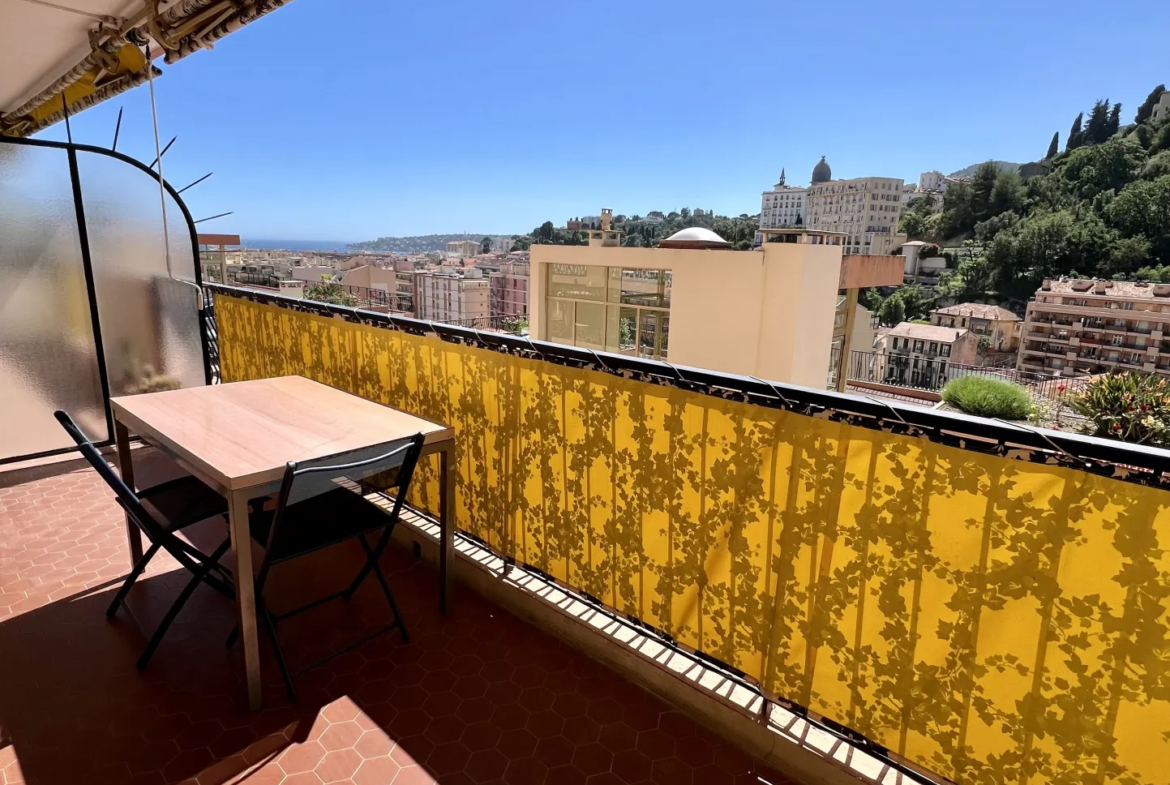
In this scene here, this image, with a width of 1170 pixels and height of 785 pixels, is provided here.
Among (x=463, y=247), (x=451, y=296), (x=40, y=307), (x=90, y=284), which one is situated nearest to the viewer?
(x=40, y=307)

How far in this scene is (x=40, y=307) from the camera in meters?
3.72

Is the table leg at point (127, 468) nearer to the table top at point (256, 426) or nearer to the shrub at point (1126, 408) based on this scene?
the table top at point (256, 426)

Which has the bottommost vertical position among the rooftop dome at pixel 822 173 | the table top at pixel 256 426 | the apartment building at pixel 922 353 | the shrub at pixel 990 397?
the apartment building at pixel 922 353

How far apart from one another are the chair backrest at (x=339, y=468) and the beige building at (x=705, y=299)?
11742mm

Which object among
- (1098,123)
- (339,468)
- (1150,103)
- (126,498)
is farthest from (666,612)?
(1150,103)

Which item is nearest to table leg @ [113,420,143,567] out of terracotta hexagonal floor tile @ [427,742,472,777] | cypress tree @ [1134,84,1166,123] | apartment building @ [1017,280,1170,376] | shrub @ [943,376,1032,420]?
terracotta hexagonal floor tile @ [427,742,472,777]

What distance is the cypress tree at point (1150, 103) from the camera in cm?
6612

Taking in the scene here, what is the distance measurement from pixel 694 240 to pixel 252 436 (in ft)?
43.9

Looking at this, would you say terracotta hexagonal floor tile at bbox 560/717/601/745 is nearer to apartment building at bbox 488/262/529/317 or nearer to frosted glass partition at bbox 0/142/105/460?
frosted glass partition at bbox 0/142/105/460

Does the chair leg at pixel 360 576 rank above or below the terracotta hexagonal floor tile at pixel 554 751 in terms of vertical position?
above

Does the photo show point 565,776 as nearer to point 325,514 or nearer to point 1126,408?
point 325,514

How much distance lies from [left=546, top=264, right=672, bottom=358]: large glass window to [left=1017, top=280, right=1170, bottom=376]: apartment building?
112 ft

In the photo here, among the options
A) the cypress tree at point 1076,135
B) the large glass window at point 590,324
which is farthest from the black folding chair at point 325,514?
the cypress tree at point 1076,135

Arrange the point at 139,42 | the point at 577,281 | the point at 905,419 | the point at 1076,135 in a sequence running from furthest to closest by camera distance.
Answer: the point at 1076,135
the point at 577,281
the point at 139,42
the point at 905,419
